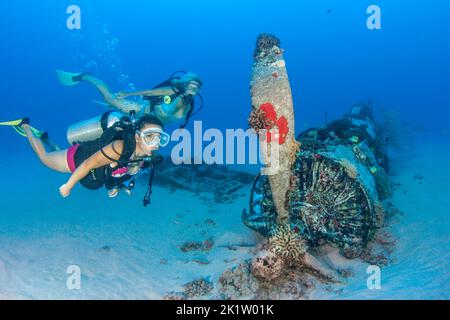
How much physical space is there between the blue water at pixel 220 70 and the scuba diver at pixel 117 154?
6.75ft

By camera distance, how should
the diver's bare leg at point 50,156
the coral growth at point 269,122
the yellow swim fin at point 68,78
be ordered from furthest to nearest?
the yellow swim fin at point 68,78, the diver's bare leg at point 50,156, the coral growth at point 269,122

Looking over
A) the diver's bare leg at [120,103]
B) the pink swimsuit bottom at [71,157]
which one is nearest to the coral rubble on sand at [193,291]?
the pink swimsuit bottom at [71,157]

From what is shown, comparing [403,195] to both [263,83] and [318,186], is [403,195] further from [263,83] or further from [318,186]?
[263,83]

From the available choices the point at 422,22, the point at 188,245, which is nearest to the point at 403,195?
the point at 188,245

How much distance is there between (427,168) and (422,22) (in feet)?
438

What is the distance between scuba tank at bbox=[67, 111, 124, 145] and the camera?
6.77 m

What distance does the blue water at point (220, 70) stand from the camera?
10.4m

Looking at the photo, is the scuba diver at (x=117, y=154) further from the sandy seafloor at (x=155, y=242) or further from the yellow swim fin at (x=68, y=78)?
the yellow swim fin at (x=68, y=78)

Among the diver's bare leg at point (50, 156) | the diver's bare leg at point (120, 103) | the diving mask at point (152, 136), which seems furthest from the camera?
the diver's bare leg at point (120, 103)

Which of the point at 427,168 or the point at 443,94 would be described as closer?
the point at 427,168

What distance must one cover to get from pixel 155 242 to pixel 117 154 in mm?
3485

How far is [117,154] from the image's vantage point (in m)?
5.49

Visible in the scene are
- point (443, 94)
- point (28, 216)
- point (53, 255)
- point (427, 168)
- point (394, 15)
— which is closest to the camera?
point (53, 255)

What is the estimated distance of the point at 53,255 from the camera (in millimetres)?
7203
